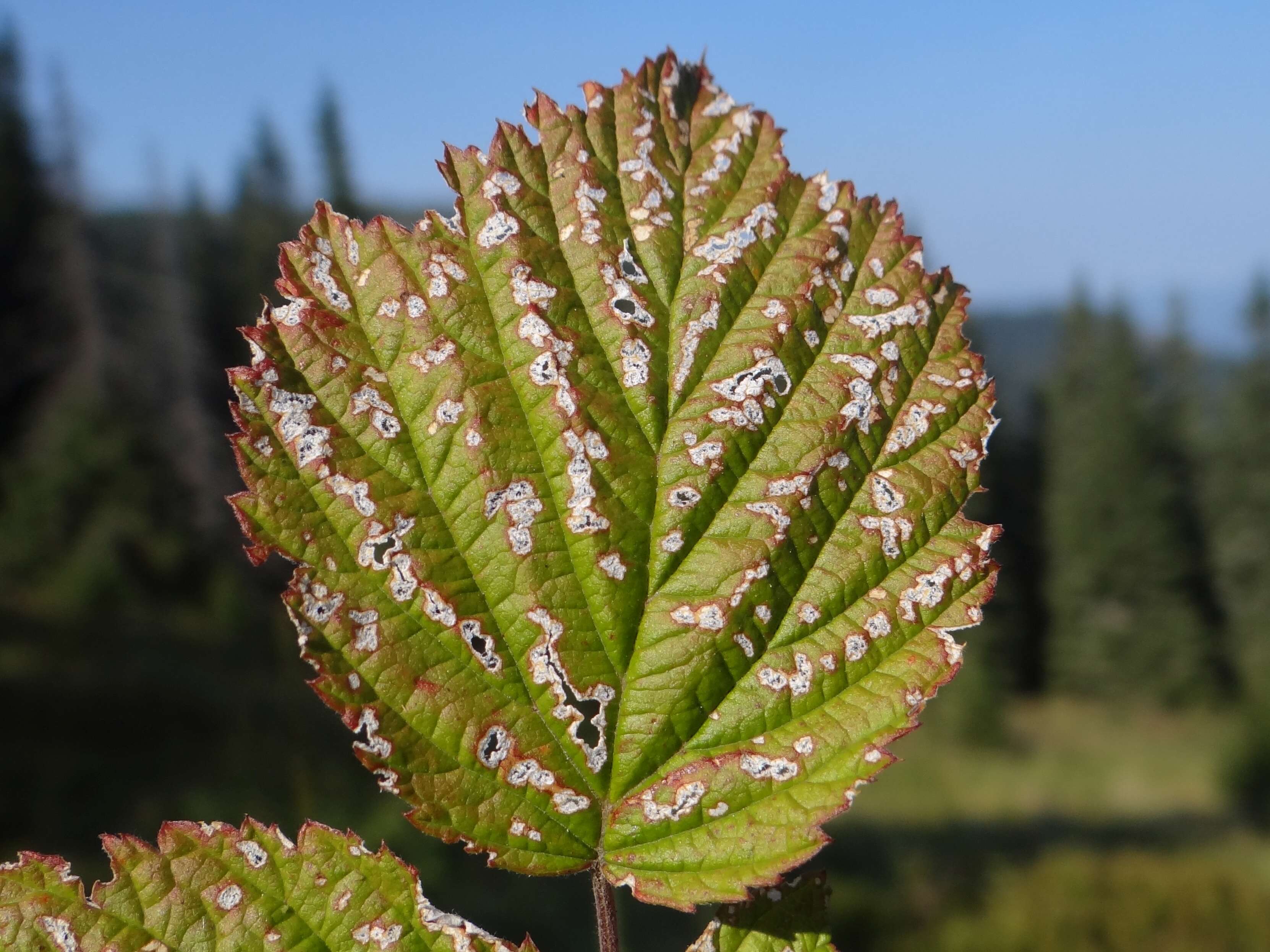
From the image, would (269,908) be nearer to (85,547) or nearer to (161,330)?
(85,547)

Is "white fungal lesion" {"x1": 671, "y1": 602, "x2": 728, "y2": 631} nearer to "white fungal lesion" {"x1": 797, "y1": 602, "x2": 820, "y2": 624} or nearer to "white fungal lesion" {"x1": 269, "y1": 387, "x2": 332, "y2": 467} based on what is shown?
"white fungal lesion" {"x1": 797, "y1": 602, "x2": 820, "y2": 624}

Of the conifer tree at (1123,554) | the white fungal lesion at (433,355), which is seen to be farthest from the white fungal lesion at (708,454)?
the conifer tree at (1123,554)

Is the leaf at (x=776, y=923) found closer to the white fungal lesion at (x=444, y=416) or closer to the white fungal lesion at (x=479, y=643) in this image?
the white fungal lesion at (x=479, y=643)

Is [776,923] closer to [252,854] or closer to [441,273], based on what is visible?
[252,854]

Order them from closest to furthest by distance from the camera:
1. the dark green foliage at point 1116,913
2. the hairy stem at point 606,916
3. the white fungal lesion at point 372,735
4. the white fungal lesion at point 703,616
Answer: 1. the hairy stem at point 606,916
2. the white fungal lesion at point 372,735
3. the white fungal lesion at point 703,616
4. the dark green foliage at point 1116,913

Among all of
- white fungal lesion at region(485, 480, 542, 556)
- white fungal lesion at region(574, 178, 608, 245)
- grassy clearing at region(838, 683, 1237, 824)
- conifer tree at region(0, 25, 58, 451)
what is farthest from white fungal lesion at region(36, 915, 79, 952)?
conifer tree at region(0, 25, 58, 451)

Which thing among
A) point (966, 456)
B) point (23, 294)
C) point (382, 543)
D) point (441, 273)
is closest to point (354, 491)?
point (382, 543)
